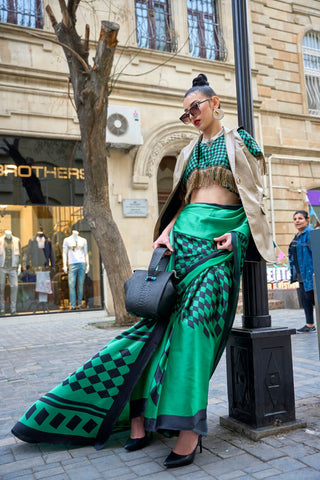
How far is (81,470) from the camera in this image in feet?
7.91

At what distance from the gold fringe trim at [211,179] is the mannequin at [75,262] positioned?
28.6ft

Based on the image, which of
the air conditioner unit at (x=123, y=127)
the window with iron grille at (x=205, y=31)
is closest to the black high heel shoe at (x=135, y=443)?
the air conditioner unit at (x=123, y=127)

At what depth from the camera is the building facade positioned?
429 inches

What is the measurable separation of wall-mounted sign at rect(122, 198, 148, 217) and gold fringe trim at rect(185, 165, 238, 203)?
868 cm

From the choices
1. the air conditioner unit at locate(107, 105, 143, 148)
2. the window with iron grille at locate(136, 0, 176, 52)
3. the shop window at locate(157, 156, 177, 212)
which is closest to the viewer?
the air conditioner unit at locate(107, 105, 143, 148)

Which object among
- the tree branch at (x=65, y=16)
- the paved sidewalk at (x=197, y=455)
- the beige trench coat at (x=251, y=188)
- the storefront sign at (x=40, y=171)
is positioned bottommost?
the paved sidewalk at (x=197, y=455)

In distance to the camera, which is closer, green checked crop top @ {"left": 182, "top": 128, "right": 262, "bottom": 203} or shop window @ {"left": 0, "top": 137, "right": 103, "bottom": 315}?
green checked crop top @ {"left": 182, "top": 128, "right": 262, "bottom": 203}

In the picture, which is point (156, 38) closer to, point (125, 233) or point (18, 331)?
point (125, 233)

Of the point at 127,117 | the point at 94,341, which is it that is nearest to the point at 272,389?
the point at 94,341

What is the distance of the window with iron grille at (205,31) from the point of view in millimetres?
13375

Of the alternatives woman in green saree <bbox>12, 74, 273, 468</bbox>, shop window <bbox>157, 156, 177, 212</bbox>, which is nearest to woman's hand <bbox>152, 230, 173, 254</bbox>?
woman in green saree <bbox>12, 74, 273, 468</bbox>

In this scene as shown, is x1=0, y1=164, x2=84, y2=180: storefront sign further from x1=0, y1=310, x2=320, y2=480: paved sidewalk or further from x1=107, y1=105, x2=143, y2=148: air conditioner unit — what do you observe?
x1=0, y1=310, x2=320, y2=480: paved sidewalk

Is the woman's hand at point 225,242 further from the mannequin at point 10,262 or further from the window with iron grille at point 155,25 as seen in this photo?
the window with iron grille at point 155,25

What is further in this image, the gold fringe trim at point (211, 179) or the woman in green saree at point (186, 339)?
the gold fringe trim at point (211, 179)
